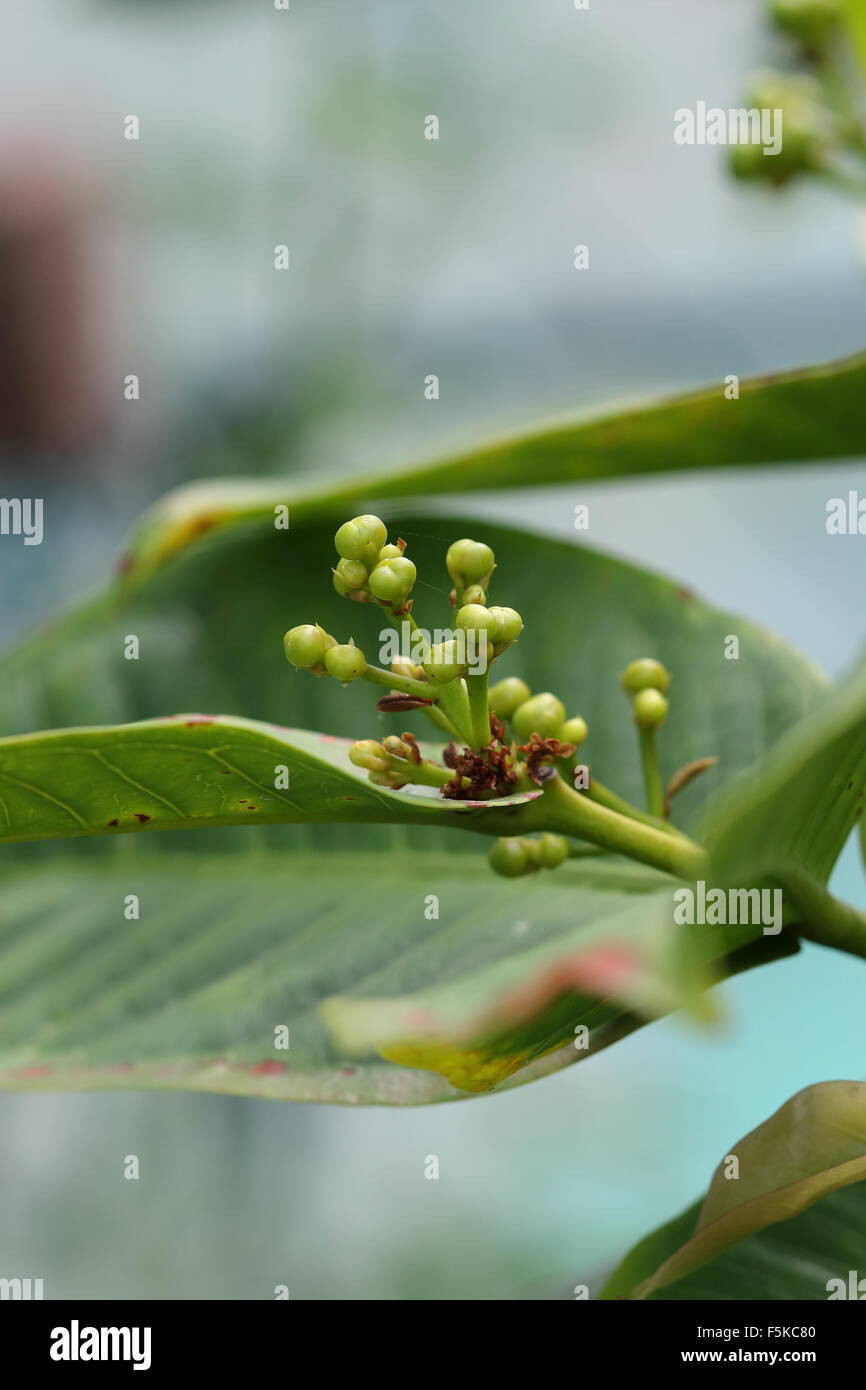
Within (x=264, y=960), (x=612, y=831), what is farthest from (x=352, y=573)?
(x=264, y=960)

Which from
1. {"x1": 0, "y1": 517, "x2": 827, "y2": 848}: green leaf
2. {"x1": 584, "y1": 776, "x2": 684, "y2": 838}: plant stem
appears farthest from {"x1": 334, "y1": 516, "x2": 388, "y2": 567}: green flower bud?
{"x1": 0, "y1": 517, "x2": 827, "y2": 848}: green leaf

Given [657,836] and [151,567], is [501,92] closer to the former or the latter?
[151,567]

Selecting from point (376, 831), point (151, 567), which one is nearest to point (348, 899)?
point (376, 831)

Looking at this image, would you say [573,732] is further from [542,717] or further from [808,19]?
[808,19]

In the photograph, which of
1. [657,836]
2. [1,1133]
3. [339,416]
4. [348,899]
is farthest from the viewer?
[339,416]

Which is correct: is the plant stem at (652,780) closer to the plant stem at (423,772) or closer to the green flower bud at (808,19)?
the plant stem at (423,772)

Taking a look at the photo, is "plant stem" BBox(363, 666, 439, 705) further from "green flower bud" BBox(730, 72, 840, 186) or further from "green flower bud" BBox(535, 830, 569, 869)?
"green flower bud" BBox(730, 72, 840, 186)
